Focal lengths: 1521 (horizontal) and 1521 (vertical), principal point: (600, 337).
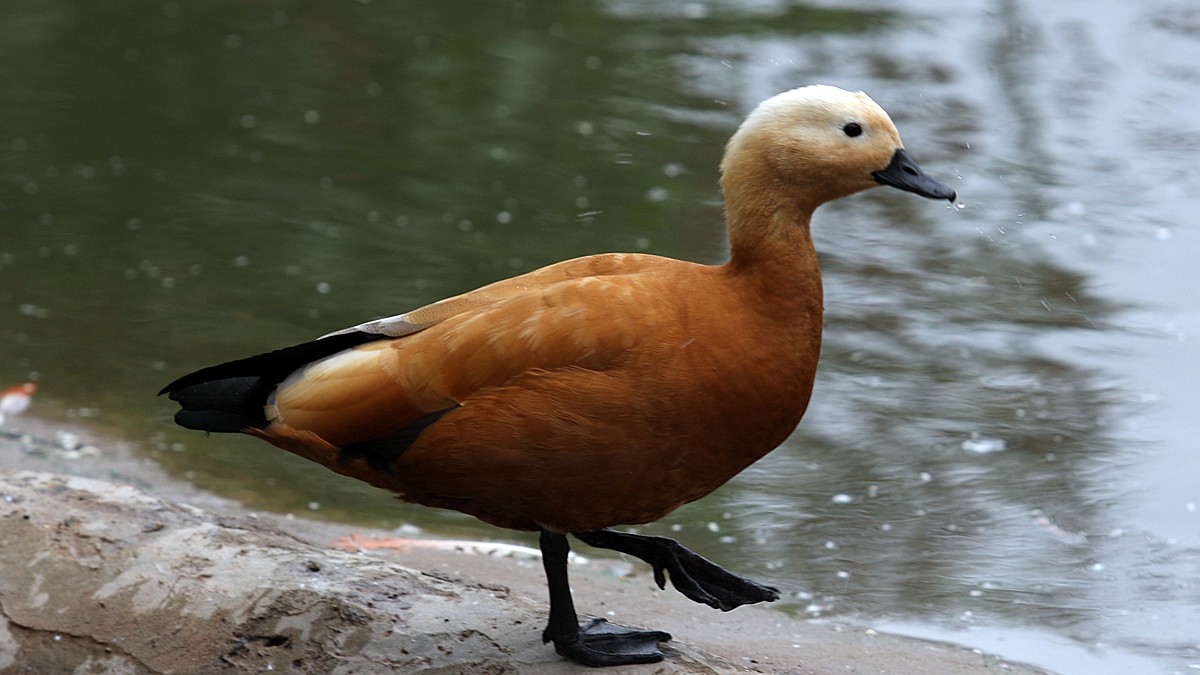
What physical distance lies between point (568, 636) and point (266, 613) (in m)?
0.89

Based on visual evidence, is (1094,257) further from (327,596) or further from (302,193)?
(327,596)

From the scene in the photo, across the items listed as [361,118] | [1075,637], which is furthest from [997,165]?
[1075,637]

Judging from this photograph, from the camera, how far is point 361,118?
9.89 m

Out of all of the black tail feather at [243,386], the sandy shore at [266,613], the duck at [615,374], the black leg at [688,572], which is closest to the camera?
the duck at [615,374]

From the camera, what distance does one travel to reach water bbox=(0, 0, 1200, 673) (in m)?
5.66

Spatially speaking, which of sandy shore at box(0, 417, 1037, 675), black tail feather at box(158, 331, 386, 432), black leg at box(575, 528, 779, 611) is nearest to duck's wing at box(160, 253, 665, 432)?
black tail feather at box(158, 331, 386, 432)

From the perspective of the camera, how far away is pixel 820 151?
373 centimetres

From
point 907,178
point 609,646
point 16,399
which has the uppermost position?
point 907,178

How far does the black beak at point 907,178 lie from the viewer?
3.76 metres

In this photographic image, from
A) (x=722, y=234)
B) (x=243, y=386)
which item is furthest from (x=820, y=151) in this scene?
(x=722, y=234)

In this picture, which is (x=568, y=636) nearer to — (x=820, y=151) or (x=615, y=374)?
(x=615, y=374)

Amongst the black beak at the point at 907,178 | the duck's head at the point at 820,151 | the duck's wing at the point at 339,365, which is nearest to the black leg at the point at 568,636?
the duck's wing at the point at 339,365

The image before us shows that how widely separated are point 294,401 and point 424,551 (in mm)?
1653

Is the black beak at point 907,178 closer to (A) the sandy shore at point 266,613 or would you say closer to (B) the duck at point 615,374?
(B) the duck at point 615,374
